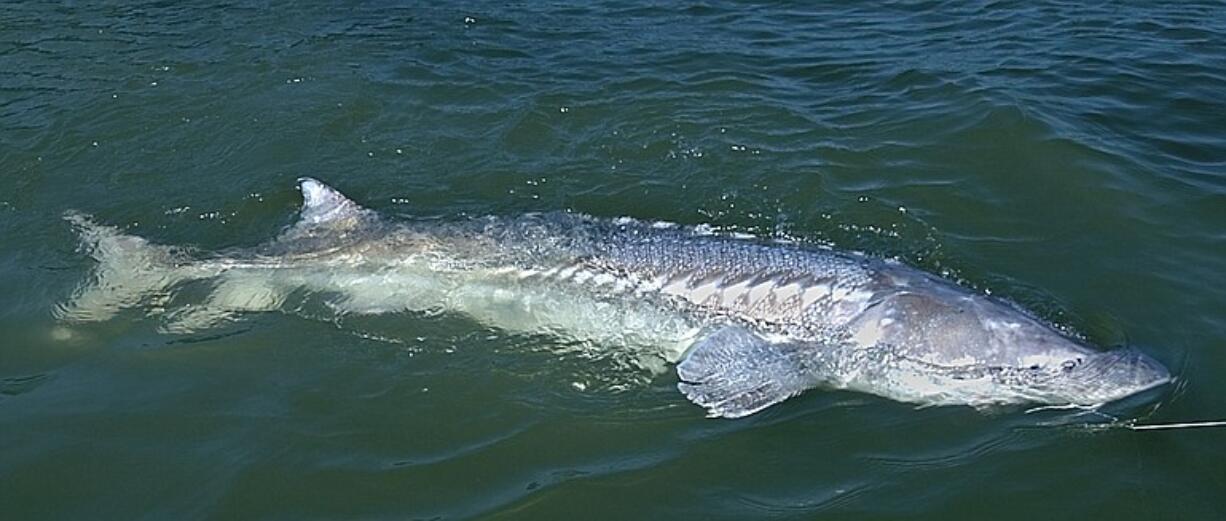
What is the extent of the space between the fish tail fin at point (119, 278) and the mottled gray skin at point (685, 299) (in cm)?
1

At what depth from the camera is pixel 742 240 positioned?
22.6ft

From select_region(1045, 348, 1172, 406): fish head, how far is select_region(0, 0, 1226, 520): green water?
129 millimetres

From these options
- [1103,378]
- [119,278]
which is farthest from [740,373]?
[119,278]

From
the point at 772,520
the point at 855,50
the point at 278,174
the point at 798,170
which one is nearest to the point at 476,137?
the point at 278,174

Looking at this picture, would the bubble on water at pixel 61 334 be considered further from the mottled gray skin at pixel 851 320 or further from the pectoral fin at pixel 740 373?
A: the pectoral fin at pixel 740 373

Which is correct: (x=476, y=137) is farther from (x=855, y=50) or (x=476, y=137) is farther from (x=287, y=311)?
(x=855, y=50)

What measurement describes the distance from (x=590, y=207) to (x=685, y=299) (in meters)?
1.93

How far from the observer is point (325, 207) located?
7551 mm

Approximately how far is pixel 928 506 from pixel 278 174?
5.87 meters

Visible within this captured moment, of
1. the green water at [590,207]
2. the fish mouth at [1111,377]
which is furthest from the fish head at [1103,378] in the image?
the green water at [590,207]

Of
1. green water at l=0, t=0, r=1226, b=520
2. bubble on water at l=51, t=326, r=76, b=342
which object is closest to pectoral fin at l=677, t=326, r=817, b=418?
green water at l=0, t=0, r=1226, b=520

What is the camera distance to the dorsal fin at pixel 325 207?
7527 millimetres

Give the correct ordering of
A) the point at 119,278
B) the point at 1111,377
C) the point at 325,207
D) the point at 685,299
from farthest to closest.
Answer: the point at 325,207
the point at 119,278
the point at 685,299
the point at 1111,377

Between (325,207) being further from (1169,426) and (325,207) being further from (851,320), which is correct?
(1169,426)
